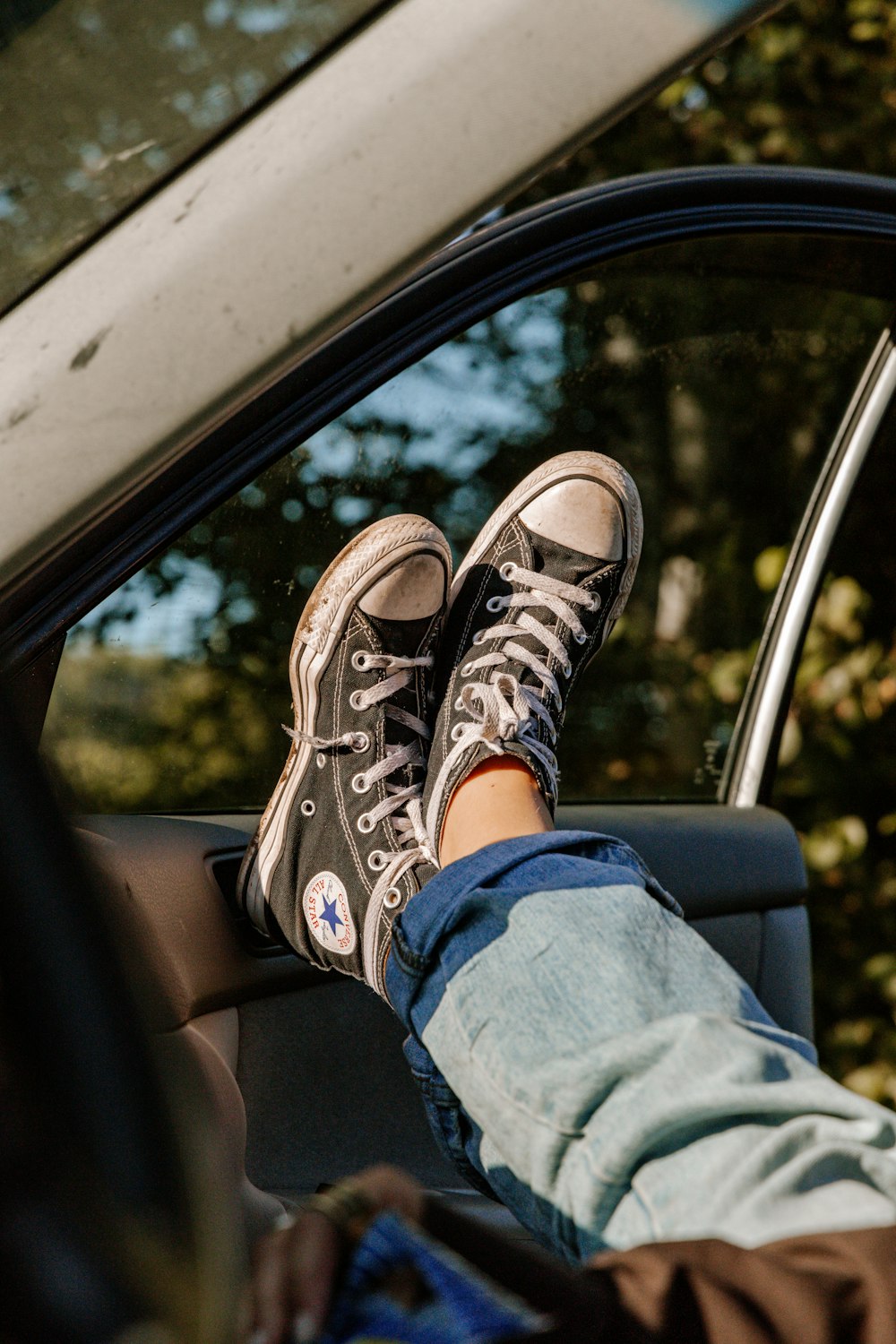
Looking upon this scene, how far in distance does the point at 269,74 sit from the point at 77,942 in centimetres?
37

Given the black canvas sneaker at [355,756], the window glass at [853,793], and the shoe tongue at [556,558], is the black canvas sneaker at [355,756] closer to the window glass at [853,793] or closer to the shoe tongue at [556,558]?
the shoe tongue at [556,558]

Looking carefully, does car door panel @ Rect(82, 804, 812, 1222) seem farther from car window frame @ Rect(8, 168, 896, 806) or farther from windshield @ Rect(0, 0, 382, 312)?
windshield @ Rect(0, 0, 382, 312)

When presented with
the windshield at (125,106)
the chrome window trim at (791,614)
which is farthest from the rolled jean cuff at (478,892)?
the chrome window trim at (791,614)

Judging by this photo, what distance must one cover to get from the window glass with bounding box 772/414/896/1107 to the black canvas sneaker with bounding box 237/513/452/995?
3.44 ft

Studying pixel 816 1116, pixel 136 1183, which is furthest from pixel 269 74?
pixel 816 1116

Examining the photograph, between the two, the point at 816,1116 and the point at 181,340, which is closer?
the point at 181,340

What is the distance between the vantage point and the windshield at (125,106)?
0.50 metres

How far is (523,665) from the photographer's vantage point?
1.17 m

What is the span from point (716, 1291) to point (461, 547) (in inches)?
35.5

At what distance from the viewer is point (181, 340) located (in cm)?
49

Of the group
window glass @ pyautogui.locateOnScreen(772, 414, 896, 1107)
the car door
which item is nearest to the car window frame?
the car door

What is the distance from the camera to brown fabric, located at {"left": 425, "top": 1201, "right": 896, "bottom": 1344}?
409 mm

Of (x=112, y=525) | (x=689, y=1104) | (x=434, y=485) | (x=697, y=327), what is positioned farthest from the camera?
(x=697, y=327)

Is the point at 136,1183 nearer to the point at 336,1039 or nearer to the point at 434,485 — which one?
the point at 336,1039
